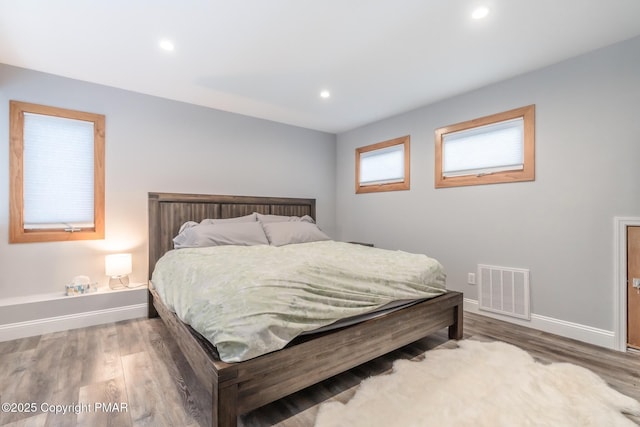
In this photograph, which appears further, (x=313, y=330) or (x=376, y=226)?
(x=376, y=226)

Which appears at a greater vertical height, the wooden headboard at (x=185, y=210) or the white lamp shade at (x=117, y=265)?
the wooden headboard at (x=185, y=210)

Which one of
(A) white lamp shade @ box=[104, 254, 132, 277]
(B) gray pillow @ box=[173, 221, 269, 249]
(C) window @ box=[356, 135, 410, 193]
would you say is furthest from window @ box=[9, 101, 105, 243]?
(C) window @ box=[356, 135, 410, 193]

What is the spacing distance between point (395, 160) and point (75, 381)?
383 centimetres

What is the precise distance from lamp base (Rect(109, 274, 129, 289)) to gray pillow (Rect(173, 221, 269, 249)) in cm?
62

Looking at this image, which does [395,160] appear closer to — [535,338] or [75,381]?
[535,338]

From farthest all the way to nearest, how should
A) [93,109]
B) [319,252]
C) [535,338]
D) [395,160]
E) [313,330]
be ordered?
[395,160], [93,109], [319,252], [535,338], [313,330]

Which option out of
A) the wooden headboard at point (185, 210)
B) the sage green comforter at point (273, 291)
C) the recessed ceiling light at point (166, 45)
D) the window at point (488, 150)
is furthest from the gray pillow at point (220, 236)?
the window at point (488, 150)

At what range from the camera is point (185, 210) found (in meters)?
3.42

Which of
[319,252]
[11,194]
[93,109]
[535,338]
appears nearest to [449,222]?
[535,338]

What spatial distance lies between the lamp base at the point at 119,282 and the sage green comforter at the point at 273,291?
34.1 inches

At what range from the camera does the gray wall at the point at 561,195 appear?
2273 millimetres

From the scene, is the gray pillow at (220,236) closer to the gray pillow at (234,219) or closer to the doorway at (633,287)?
the gray pillow at (234,219)

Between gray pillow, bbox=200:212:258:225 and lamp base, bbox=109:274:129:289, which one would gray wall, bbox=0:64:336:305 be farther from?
gray pillow, bbox=200:212:258:225

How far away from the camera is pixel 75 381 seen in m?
1.85
